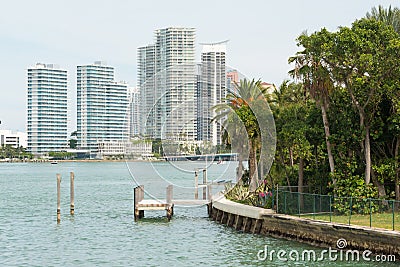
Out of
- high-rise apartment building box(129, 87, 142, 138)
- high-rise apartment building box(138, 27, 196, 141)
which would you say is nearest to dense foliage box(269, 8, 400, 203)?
high-rise apartment building box(138, 27, 196, 141)

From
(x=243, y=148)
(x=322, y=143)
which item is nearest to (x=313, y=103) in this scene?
(x=322, y=143)

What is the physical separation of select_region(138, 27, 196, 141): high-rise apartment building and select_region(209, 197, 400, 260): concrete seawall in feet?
22.5

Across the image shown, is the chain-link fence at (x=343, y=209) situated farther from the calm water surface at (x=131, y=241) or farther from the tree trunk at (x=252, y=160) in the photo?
the tree trunk at (x=252, y=160)

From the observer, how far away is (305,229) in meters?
27.7

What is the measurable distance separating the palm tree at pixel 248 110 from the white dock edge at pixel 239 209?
227 centimetres

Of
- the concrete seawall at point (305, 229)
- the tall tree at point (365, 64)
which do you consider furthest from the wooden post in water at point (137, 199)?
the tall tree at point (365, 64)

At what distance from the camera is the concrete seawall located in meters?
23.3

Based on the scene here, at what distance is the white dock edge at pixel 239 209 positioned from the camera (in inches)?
1241

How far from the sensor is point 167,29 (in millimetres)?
46344

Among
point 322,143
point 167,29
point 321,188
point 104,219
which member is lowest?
point 104,219

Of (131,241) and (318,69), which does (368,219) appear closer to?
(318,69)

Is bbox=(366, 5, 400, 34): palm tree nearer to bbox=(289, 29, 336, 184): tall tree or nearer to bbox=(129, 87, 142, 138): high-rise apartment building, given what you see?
bbox=(289, 29, 336, 184): tall tree

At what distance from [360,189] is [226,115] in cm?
1637

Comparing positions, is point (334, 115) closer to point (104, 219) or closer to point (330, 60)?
point (330, 60)
